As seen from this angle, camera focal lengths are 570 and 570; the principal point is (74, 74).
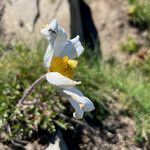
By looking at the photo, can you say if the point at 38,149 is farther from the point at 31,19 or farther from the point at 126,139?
the point at 31,19

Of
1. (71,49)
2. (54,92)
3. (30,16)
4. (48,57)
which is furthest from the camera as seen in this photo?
(30,16)

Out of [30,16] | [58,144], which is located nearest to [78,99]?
[58,144]

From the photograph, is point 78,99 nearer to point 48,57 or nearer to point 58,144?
point 48,57

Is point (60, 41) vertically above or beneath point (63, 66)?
above

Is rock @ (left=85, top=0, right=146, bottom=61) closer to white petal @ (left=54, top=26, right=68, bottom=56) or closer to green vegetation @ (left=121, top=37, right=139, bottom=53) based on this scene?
green vegetation @ (left=121, top=37, right=139, bottom=53)

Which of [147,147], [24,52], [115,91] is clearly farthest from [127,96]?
[24,52]
